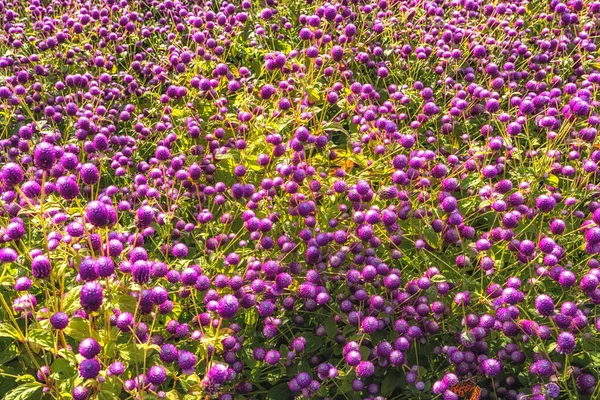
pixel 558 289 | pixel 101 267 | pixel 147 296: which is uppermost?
pixel 101 267

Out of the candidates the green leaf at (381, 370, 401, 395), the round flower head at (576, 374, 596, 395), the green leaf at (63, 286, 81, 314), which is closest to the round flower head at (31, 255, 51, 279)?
the green leaf at (63, 286, 81, 314)

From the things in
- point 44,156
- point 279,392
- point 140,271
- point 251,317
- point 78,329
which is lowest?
point 279,392

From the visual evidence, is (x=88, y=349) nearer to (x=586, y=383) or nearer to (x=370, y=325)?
(x=370, y=325)

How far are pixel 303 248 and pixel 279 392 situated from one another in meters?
0.65

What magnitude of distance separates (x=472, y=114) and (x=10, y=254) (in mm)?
2689

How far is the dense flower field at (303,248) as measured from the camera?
176 centimetres

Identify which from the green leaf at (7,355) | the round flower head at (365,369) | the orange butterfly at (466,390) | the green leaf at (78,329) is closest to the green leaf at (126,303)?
the green leaf at (78,329)

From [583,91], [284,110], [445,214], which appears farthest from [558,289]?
[284,110]

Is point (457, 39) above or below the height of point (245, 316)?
above

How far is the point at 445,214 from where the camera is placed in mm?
2400

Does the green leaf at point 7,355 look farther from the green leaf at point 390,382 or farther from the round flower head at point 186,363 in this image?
the green leaf at point 390,382

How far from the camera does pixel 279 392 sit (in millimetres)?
2133

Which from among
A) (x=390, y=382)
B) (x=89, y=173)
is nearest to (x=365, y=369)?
(x=390, y=382)

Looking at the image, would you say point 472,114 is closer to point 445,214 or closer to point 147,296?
point 445,214
